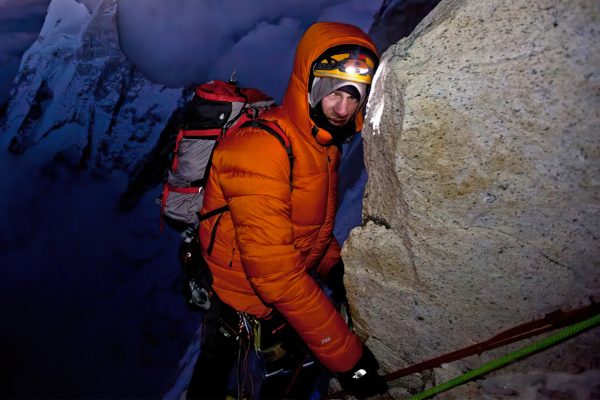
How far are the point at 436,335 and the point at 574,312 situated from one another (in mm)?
584

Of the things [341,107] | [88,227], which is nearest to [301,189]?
[341,107]

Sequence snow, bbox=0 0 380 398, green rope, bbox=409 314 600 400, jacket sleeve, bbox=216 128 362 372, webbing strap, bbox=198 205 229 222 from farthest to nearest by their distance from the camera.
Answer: snow, bbox=0 0 380 398 → webbing strap, bbox=198 205 229 222 → jacket sleeve, bbox=216 128 362 372 → green rope, bbox=409 314 600 400

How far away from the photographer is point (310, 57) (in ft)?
6.06

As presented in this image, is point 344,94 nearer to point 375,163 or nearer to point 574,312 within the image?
point 375,163

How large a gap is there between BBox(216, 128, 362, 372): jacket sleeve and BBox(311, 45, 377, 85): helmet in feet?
1.61

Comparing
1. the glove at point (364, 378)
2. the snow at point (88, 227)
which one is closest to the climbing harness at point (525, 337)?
the glove at point (364, 378)

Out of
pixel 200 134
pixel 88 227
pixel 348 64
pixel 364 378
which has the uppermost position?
pixel 348 64

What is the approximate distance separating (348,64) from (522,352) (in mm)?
1565

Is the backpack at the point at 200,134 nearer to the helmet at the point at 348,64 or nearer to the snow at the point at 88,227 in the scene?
the helmet at the point at 348,64

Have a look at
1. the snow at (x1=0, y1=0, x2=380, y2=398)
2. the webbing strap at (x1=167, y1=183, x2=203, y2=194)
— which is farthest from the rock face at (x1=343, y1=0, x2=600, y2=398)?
the snow at (x1=0, y1=0, x2=380, y2=398)

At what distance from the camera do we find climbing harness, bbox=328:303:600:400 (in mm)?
1244

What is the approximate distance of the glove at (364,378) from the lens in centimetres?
184

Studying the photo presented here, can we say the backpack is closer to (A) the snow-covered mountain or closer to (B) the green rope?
(B) the green rope

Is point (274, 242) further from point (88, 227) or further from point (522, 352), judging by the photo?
point (88, 227)
